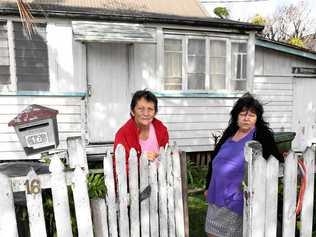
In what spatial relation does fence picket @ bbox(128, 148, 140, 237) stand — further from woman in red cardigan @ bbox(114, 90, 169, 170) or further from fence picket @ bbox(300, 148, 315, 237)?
fence picket @ bbox(300, 148, 315, 237)

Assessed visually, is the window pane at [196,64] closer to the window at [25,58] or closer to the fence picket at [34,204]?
the window at [25,58]

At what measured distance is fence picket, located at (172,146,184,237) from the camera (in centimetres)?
286

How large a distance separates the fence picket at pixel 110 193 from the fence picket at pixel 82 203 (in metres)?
0.18

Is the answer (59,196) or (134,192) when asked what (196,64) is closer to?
(134,192)

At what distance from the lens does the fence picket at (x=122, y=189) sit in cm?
244

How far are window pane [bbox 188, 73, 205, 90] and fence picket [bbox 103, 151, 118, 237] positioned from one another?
19.8 feet

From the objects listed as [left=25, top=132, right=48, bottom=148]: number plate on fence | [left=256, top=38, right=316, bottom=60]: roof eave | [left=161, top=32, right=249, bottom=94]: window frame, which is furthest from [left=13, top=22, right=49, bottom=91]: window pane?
[left=256, top=38, right=316, bottom=60]: roof eave

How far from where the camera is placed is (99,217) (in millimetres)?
2402

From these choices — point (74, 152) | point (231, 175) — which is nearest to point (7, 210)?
point (74, 152)

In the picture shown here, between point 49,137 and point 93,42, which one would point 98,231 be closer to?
point 49,137

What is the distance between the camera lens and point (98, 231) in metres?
2.44

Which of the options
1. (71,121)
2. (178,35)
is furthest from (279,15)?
(71,121)

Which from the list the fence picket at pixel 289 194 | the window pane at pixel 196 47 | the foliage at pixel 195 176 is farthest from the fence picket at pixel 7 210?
the window pane at pixel 196 47

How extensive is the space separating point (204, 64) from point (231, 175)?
604 centimetres
